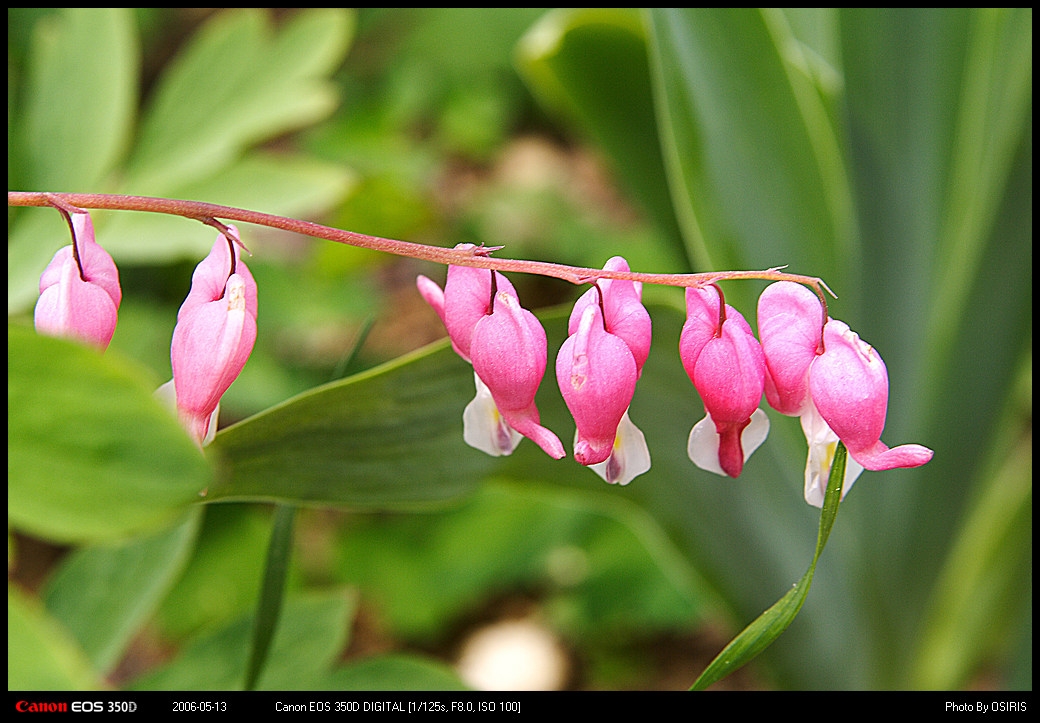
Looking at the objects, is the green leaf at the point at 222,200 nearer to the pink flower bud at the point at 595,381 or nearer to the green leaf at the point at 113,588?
the green leaf at the point at 113,588

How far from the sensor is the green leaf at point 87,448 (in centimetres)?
22

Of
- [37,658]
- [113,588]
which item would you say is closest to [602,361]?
[37,658]

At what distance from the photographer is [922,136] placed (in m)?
0.64

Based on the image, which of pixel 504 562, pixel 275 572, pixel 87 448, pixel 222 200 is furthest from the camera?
pixel 504 562

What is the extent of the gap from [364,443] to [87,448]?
0.61 feet

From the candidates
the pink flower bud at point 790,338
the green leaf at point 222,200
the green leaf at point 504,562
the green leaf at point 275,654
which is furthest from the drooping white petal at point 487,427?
the green leaf at point 504,562

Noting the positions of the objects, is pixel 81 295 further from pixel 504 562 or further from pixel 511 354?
pixel 504 562

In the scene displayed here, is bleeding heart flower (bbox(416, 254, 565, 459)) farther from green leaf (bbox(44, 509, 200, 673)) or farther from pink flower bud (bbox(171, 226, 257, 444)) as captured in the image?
green leaf (bbox(44, 509, 200, 673))

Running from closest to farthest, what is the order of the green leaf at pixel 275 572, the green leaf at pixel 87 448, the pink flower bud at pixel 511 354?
the green leaf at pixel 87 448 < the pink flower bud at pixel 511 354 < the green leaf at pixel 275 572

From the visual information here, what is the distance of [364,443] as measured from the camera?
0.40 m

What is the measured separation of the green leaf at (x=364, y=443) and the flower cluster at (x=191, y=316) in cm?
3

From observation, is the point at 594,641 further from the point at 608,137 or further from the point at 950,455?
the point at 608,137
